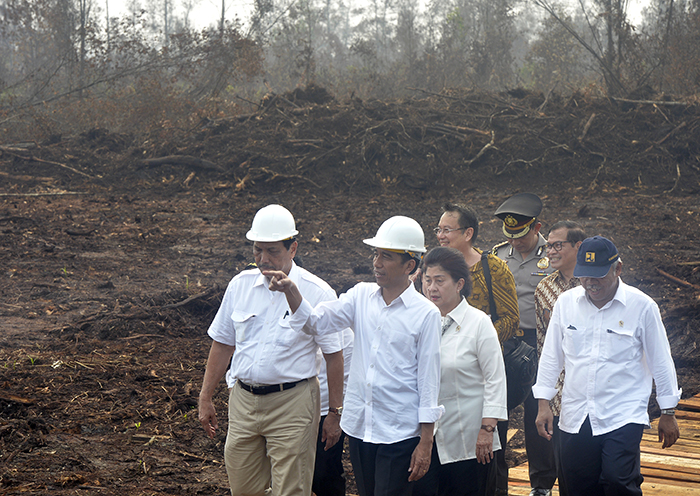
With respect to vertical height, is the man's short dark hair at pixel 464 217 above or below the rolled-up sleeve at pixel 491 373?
above

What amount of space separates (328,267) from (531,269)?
7.17 metres

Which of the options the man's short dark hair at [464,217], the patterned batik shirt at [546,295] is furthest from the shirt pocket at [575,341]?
the man's short dark hair at [464,217]

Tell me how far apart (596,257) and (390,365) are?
128 centimetres

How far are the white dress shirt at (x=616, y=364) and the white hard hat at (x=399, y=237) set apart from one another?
103cm

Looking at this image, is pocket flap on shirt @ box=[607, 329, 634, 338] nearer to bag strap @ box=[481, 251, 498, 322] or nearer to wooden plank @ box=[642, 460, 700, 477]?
bag strap @ box=[481, 251, 498, 322]

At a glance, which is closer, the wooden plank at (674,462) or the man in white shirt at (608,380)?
the man in white shirt at (608,380)

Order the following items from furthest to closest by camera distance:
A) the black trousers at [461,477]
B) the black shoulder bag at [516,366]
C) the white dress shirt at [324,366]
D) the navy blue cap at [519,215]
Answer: the navy blue cap at [519,215], the black shoulder bag at [516,366], the white dress shirt at [324,366], the black trousers at [461,477]


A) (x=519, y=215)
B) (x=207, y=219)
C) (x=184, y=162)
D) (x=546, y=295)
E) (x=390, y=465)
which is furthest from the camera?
(x=184, y=162)

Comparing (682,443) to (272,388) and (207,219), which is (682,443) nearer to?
(272,388)

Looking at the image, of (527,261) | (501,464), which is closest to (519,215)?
(527,261)

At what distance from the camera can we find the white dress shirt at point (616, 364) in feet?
11.5

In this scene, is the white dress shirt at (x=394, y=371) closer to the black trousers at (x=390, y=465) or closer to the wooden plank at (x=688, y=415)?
the black trousers at (x=390, y=465)

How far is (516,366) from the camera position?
14.1ft

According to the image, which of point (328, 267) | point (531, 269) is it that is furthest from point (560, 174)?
point (531, 269)
